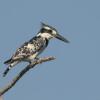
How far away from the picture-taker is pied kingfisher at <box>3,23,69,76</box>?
38.8 ft

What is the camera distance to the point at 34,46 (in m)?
13.4

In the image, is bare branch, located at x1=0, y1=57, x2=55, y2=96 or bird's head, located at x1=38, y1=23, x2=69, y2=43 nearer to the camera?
bare branch, located at x1=0, y1=57, x2=55, y2=96

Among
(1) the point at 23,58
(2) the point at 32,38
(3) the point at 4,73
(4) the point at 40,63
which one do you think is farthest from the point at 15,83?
(2) the point at 32,38

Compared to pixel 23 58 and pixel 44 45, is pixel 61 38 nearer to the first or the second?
pixel 44 45

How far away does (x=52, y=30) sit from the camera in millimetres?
14406

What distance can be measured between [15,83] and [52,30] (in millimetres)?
5847

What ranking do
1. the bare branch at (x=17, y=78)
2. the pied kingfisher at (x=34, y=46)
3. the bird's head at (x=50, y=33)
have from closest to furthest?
1. the bare branch at (x=17, y=78)
2. the pied kingfisher at (x=34, y=46)
3. the bird's head at (x=50, y=33)

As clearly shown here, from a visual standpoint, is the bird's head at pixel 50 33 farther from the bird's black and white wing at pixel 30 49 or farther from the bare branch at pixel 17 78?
the bare branch at pixel 17 78

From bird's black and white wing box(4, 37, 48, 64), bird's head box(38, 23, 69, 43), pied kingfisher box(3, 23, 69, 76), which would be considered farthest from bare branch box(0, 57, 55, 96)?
bird's head box(38, 23, 69, 43)

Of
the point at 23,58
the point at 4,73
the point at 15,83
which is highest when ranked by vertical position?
the point at 23,58

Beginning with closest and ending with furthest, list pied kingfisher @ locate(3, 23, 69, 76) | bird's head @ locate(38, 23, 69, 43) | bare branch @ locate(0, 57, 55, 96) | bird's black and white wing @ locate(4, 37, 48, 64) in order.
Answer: bare branch @ locate(0, 57, 55, 96)
pied kingfisher @ locate(3, 23, 69, 76)
bird's black and white wing @ locate(4, 37, 48, 64)
bird's head @ locate(38, 23, 69, 43)

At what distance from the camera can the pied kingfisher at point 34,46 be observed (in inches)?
465

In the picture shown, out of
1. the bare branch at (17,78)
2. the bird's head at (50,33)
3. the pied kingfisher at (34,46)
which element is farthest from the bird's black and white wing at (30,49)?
the bare branch at (17,78)

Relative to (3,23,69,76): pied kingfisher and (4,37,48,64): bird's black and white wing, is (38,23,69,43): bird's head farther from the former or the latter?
(4,37,48,64): bird's black and white wing
